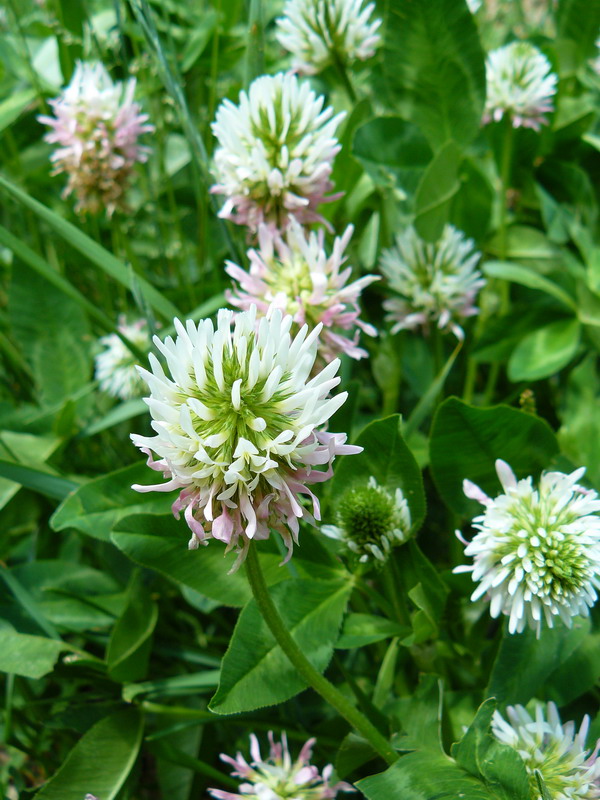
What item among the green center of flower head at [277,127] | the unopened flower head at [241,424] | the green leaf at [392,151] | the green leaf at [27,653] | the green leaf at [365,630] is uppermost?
the green center of flower head at [277,127]

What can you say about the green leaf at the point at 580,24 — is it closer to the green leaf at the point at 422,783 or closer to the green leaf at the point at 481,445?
the green leaf at the point at 481,445

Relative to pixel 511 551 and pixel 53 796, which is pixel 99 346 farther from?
pixel 511 551

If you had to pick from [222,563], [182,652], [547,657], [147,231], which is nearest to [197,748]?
[182,652]

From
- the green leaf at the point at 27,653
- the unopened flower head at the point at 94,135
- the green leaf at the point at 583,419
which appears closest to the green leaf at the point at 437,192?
the green leaf at the point at 583,419

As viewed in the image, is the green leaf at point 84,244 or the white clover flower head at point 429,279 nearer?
the green leaf at point 84,244

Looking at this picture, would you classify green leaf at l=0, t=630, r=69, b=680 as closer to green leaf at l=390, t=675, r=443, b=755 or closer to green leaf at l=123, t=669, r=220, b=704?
green leaf at l=123, t=669, r=220, b=704

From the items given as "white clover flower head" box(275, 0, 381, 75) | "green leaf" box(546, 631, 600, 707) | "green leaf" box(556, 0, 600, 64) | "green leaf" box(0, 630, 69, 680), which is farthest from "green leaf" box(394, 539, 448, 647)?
"green leaf" box(556, 0, 600, 64)

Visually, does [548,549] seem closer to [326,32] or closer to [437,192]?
[437,192]
